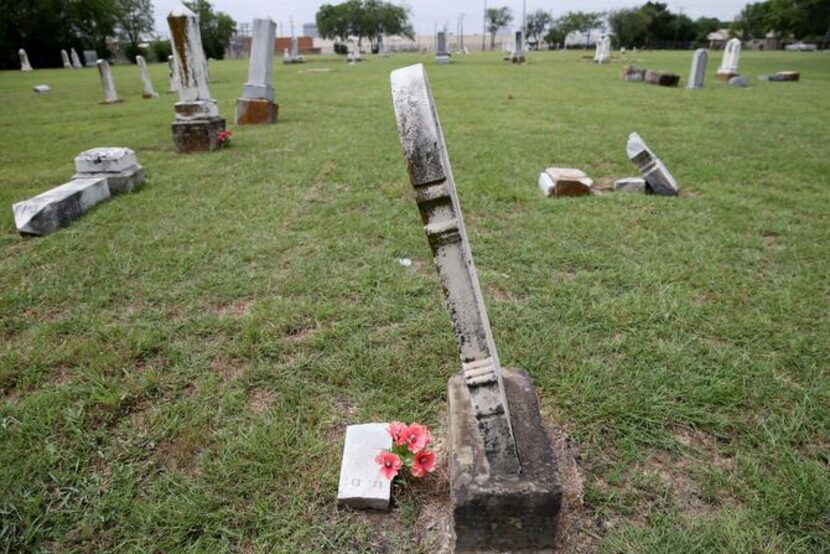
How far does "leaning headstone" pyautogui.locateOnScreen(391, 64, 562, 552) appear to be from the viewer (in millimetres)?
1254

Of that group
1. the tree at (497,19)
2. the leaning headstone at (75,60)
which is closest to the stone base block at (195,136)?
the leaning headstone at (75,60)

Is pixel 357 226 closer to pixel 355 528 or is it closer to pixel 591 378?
pixel 591 378

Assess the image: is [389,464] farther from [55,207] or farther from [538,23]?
[538,23]

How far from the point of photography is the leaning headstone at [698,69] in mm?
13969

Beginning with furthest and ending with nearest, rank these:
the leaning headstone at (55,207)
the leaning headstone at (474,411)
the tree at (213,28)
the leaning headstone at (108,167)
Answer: the tree at (213,28) → the leaning headstone at (108,167) → the leaning headstone at (55,207) → the leaning headstone at (474,411)

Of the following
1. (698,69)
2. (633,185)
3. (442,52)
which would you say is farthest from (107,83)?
(442,52)

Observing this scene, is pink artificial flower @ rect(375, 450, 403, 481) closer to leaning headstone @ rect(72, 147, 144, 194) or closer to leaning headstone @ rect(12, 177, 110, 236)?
leaning headstone @ rect(12, 177, 110, 236)

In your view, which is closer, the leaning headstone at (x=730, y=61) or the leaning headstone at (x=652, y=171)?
the leaning headstone at (x=652, y=171)

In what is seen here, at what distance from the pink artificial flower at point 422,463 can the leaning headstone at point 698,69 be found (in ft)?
52.4

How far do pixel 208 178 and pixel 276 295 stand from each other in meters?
3.26

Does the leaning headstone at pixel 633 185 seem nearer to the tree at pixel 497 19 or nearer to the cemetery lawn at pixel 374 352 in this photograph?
the cemetery lawn at pixel 374 352

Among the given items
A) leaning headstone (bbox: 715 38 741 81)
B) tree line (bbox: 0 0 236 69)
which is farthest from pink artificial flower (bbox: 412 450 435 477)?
tree line (bbox: 0 0 236 69)

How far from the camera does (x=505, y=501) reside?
1.48 meters

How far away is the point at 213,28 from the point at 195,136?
5166cm
